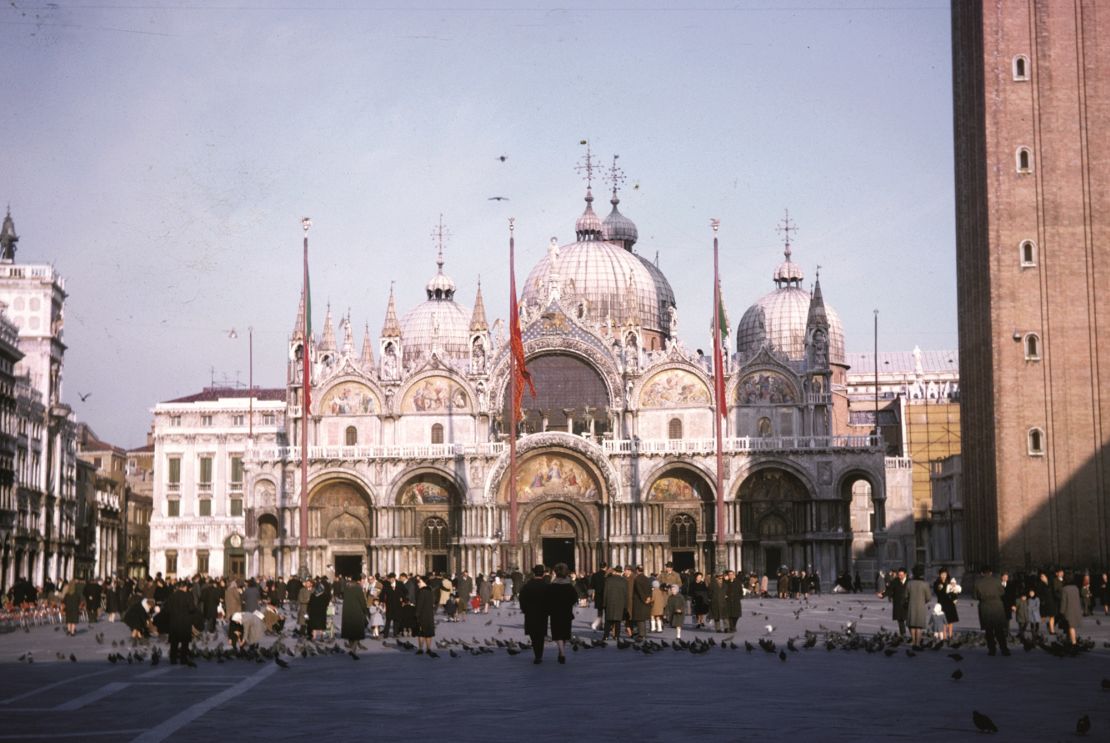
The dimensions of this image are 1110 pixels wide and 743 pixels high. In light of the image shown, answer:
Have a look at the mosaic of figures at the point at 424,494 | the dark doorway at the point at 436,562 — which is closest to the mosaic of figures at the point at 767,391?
the mosaic of figures at the point at 424,494

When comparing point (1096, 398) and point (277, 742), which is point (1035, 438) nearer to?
point (1096, 398)

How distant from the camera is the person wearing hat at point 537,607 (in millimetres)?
24531

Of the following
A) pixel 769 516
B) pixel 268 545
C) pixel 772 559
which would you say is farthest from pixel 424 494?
pixel 772 559

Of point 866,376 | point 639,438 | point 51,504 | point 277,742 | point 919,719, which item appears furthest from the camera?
point 866,376

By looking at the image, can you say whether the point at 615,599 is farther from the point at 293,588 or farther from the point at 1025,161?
the point at 1025,161

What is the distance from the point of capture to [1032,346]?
5162cm

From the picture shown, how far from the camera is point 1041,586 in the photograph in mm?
33406

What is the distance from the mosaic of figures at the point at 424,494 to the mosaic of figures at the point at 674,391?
9.35 metres

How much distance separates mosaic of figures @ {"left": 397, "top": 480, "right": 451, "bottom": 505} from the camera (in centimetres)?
7056

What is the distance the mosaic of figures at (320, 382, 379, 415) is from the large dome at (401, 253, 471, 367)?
43.2 feet

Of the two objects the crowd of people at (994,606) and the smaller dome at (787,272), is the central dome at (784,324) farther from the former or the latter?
the crowd of people at (994,606)

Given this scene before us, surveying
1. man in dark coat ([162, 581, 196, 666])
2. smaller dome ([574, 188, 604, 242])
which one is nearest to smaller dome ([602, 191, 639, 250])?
smaller dome ([574, 188, 604, 242])

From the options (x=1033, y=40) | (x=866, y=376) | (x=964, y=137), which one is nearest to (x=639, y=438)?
(x=964, y=137)

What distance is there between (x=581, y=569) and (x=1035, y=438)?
79.0 ft
